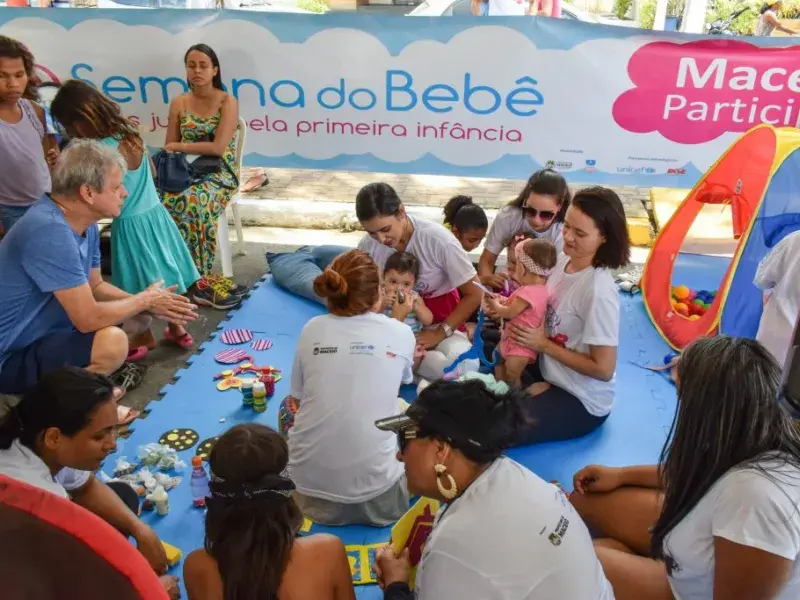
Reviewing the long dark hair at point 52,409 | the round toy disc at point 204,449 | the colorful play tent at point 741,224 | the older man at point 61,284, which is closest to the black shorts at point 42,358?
the older man at point 61,284

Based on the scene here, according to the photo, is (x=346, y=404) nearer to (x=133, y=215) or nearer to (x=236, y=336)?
(x=236, y=336)

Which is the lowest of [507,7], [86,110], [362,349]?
[362,349]

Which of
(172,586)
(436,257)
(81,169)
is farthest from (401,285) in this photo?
(172,586)

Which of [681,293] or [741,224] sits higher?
[741,224]

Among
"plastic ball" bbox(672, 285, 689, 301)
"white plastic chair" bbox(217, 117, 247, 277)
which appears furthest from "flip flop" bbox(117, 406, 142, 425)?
"plastic ball" bbox(672, 285, 689, 301)

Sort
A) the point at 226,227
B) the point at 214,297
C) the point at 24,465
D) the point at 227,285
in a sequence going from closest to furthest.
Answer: the point at 24,465
the point at 214,297
the point at 227,285
the point at 226,227

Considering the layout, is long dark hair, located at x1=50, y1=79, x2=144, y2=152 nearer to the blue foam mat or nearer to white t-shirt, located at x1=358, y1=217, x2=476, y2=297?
the blue foam mat

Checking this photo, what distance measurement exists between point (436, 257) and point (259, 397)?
116cm

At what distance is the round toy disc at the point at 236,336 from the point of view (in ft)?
13.3

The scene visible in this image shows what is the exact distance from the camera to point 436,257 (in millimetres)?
3578

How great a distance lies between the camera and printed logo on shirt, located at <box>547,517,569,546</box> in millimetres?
1502

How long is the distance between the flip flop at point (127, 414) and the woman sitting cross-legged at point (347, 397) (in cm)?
117

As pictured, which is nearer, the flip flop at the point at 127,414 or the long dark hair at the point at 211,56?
the flip flop at the point at 127,414

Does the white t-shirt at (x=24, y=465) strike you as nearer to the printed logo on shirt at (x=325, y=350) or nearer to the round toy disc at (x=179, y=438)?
the printed logo on shirt at (x=325, y=350)
